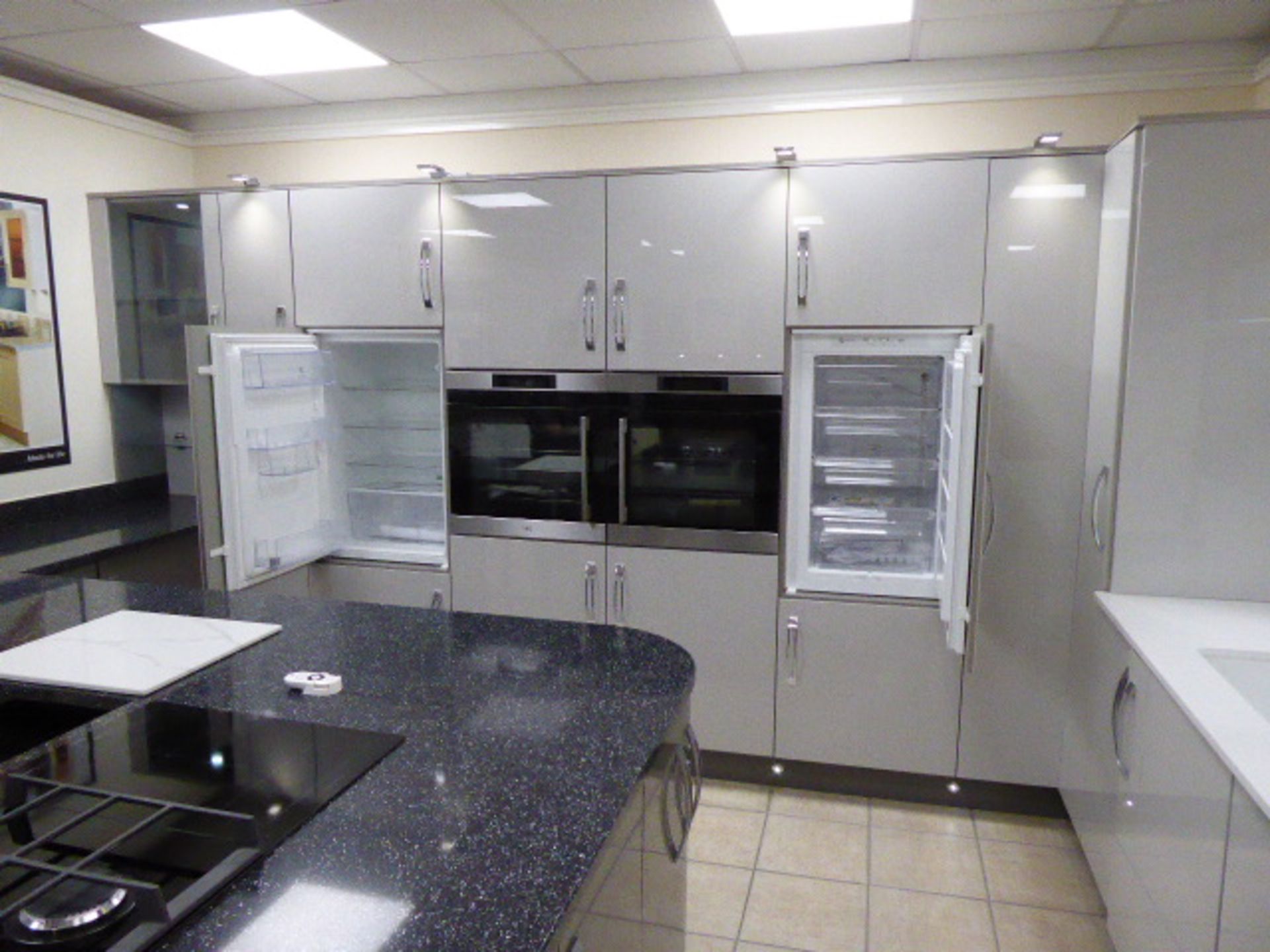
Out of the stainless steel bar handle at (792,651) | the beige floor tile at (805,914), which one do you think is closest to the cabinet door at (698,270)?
the stainless steel bar handle at (792,651)

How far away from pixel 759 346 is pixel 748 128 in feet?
3.61

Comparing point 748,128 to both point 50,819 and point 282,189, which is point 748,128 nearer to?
point 282,189

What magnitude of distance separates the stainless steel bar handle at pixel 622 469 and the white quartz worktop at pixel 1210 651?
1.48m

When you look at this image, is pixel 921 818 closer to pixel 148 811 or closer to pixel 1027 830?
pixel 1027 830

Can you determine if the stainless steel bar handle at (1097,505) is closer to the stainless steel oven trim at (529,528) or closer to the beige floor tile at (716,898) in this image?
the beige floor tile at (716,898)

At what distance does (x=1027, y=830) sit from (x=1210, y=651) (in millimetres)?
1192

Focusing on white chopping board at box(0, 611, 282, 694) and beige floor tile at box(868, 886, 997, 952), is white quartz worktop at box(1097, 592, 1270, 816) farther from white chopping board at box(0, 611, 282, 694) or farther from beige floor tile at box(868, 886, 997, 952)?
white chopping board at box(0, 611, 282, 694)

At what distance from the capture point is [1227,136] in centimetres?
215

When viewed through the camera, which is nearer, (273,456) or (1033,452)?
(1033,452)

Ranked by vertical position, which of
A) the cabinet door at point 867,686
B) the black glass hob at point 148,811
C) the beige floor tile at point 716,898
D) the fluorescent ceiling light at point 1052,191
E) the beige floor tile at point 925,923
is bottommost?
the beige floor tile at point 716,898

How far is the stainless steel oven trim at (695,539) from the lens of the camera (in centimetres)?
299

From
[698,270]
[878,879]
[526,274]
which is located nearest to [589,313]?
[526,274]

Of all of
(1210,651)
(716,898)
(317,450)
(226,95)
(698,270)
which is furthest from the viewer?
(226,95)

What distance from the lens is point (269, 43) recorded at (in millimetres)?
3041
